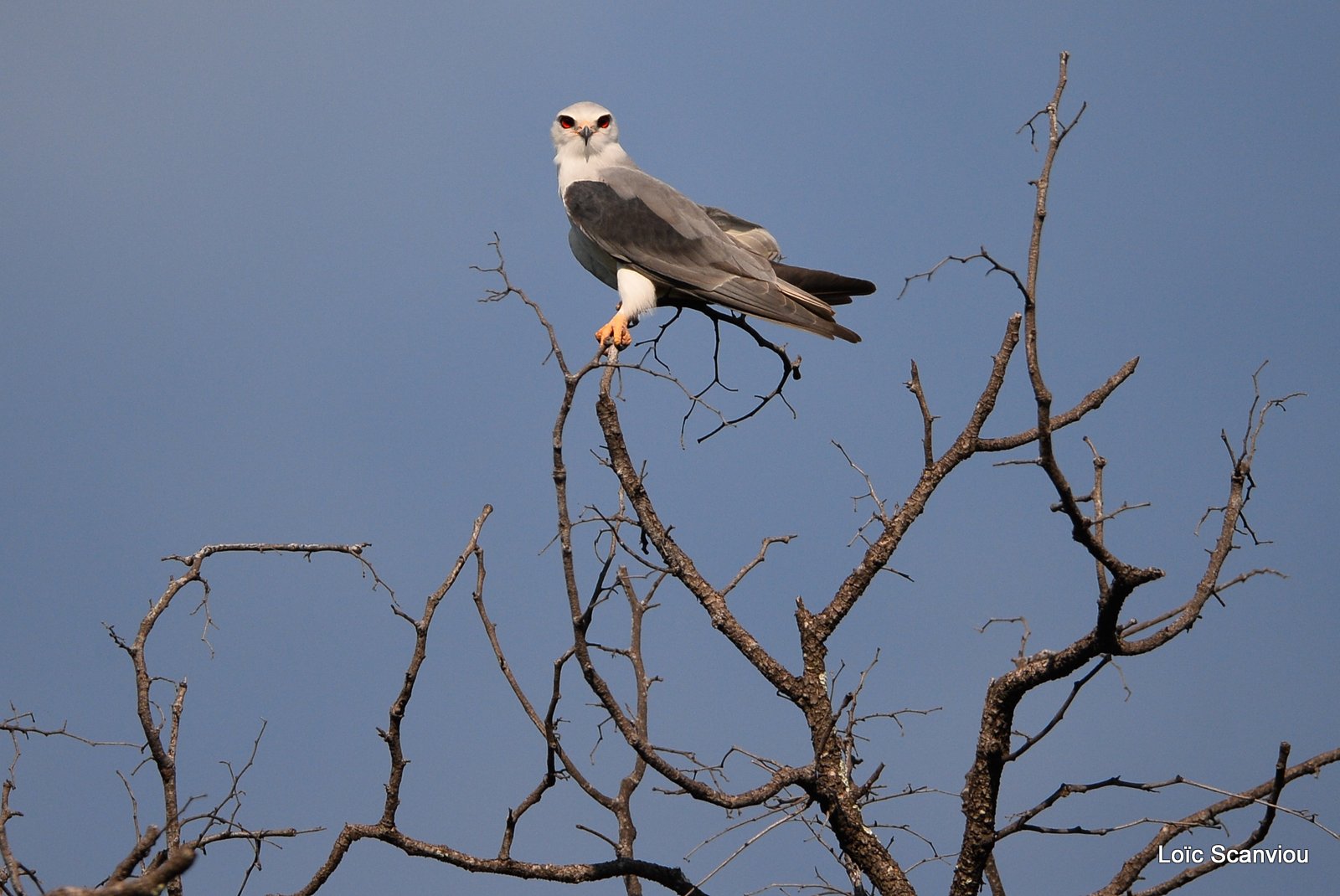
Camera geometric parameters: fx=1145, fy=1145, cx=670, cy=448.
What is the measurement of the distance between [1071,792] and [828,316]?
111 inches

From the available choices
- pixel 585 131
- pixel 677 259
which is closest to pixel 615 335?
pixel 677 259

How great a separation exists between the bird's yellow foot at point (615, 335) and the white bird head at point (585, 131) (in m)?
1.96

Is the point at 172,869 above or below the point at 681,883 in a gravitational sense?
below

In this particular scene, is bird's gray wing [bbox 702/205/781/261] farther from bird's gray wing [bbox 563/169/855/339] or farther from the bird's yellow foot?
the bird's yellow foot

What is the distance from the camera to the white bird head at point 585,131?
7816 millimetres

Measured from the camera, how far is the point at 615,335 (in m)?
6.26

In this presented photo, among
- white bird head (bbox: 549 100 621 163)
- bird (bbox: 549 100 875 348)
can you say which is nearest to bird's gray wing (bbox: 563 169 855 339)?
bird (bbox: 549 100 875 348)

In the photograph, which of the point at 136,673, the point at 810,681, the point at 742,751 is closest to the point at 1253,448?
the point at 810,681

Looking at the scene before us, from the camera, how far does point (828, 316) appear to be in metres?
6.30

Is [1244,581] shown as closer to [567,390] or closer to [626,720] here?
[626,720]

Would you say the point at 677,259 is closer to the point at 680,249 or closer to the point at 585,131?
the point at 680,249

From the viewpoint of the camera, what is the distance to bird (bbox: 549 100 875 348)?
247 inches

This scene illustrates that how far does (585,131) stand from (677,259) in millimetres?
1755

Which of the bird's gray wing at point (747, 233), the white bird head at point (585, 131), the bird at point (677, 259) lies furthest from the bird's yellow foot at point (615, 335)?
the white bird head at point (585, 131)
